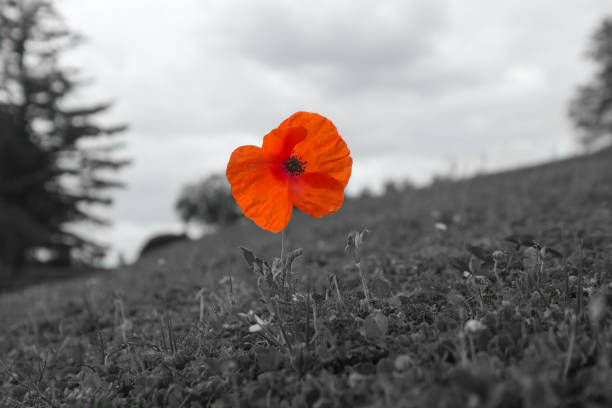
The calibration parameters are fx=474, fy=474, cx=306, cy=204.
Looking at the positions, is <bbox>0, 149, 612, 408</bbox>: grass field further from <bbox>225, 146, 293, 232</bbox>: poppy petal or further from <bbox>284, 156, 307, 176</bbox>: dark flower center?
<bbox>284, 156, 307, 176</bbox>: dark flower center

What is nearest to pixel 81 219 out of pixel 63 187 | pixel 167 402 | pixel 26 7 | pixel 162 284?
pixel 63 187

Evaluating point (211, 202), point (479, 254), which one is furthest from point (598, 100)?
point (479, 254)

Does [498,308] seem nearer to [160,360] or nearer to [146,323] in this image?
[160,360]

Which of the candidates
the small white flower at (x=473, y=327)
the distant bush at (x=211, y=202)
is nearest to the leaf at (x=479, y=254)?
the small white flower at (x=473, y=327)

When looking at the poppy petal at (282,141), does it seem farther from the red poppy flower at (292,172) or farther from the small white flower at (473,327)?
the small white flower at (473,327)

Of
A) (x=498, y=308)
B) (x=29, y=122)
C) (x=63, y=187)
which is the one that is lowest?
(x=498, y=308)

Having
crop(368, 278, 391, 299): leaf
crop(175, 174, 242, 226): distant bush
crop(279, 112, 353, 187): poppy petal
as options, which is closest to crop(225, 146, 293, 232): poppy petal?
crop(279, 112, 353, 187): poppy petal
